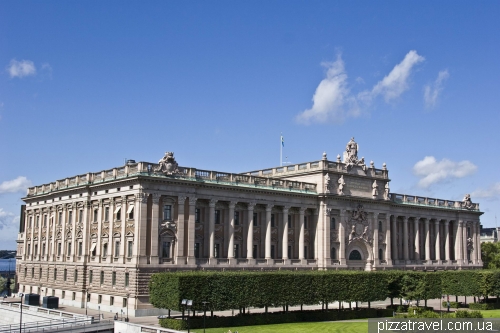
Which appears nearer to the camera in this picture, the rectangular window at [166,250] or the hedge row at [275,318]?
the hedge row at [275,318]

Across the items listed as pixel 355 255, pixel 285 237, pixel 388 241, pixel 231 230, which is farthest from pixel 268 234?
pixel 388 241

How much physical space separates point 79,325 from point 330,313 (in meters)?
Answer: 30.0

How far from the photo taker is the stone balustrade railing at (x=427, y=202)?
115887 mm

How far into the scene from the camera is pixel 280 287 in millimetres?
73375

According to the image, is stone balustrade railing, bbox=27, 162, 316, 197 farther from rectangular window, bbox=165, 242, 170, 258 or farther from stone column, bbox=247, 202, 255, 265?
rectangular window, bbox=165, 242, 170, 258

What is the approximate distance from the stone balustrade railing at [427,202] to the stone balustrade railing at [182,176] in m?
23.0

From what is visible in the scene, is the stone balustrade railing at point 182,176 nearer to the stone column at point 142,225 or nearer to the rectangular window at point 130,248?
the stone column at point 142,225

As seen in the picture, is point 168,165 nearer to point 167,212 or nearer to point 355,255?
point 167,212

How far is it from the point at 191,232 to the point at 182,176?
25.0 feet

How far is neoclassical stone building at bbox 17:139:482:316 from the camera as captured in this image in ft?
263

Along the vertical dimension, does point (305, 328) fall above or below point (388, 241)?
→ below

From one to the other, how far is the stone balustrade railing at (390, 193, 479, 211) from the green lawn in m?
47.9

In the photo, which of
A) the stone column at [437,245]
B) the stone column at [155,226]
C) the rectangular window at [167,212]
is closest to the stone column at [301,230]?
the rectangular window at [167,212]

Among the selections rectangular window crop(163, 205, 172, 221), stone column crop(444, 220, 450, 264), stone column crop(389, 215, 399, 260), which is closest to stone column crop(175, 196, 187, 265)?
rectangular window crop(163, 205, 172, 221)
